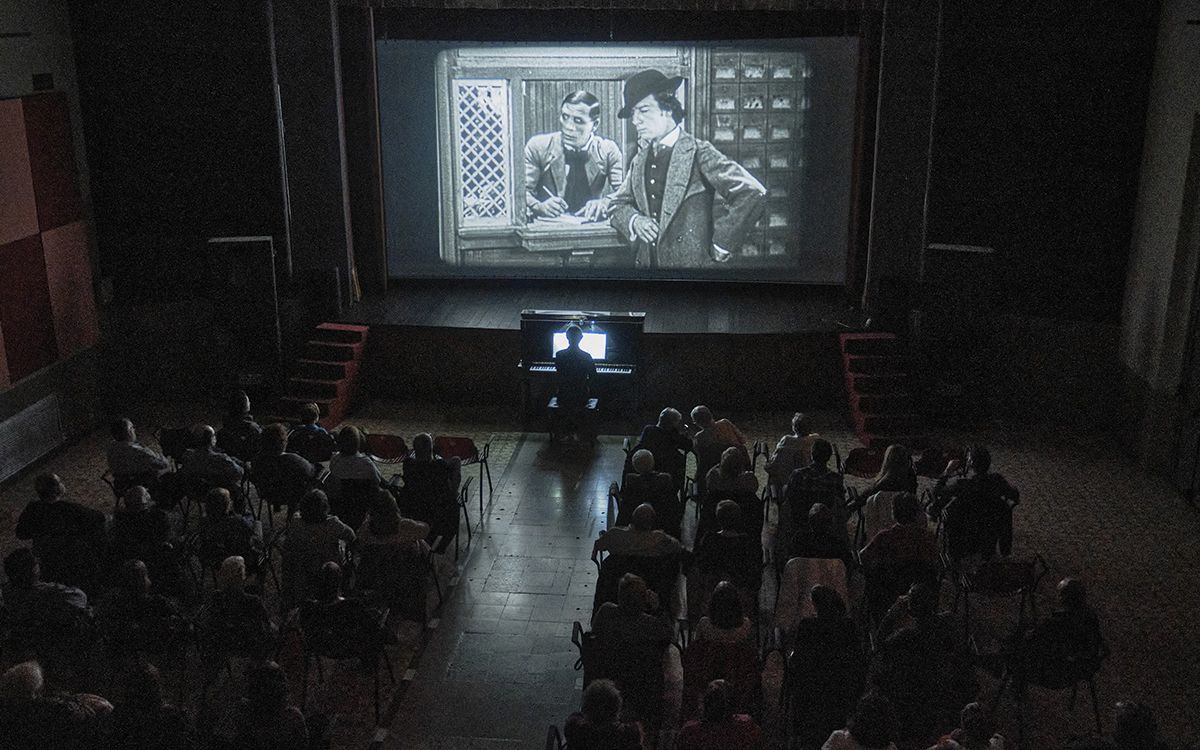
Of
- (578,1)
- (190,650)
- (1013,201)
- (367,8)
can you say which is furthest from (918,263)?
(190,650)

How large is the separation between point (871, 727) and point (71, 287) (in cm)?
1090

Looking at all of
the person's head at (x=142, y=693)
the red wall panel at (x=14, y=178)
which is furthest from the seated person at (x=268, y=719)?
the red wall panel at (x=14, y=178)

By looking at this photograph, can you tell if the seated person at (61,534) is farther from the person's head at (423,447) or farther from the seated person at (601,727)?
the seated person at (601,727)

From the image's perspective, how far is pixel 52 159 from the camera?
13320mm

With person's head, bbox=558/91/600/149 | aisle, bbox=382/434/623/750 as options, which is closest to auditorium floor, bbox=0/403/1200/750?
aisle, bbox=382/434/623/750

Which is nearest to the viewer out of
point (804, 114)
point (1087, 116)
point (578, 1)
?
point (1087, 116)

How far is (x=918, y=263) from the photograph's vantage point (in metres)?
14.6

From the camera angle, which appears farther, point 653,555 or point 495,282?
point 495,282

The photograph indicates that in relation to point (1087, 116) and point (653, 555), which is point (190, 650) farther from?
point (1087, 116)

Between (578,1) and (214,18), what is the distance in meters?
4.20

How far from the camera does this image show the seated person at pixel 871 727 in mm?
5980

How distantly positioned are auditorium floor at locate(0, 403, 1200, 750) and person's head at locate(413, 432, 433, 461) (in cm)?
88

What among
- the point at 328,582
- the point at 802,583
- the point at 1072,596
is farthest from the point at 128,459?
the point at 1072,596

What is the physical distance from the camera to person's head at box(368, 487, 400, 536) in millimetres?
8438
